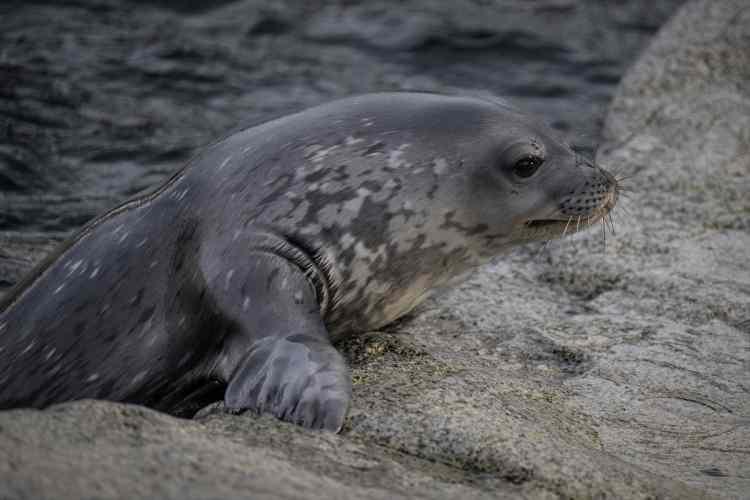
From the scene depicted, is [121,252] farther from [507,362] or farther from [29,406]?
[507,362]

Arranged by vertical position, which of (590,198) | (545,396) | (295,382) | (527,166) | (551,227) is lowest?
(545,396)

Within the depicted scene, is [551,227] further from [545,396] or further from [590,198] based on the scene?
[545,396]

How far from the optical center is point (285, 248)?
126 inches

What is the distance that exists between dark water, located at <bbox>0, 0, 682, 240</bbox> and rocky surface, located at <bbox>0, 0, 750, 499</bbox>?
45.1 inches

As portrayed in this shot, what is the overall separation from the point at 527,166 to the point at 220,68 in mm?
4233

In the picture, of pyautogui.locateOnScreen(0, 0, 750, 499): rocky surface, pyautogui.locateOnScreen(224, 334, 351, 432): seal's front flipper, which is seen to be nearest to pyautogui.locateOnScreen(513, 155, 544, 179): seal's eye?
pyautogui.locateOnScreen(0, 0, 750, 499): rocky surface

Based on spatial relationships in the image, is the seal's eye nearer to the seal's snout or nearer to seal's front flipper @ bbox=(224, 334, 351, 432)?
the seal's snout

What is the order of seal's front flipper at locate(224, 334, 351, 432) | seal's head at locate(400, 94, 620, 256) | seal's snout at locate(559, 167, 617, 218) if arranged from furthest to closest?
seal's snout at locate(559, 167, 617, 218) → seal's head at locate(400, 94, 620, 256) → seal's front flipper at locate(224, 334, 351, 432)

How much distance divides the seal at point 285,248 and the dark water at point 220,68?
195cm

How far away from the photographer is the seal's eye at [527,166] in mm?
3582

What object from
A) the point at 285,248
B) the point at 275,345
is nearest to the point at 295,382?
the point at 275,345

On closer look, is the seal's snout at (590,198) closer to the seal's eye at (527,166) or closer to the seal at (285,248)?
the seal at (285,248)

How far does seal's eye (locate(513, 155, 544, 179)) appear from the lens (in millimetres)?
3582

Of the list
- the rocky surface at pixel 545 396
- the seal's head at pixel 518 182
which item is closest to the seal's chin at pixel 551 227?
the seal's head at pixel 518 182
